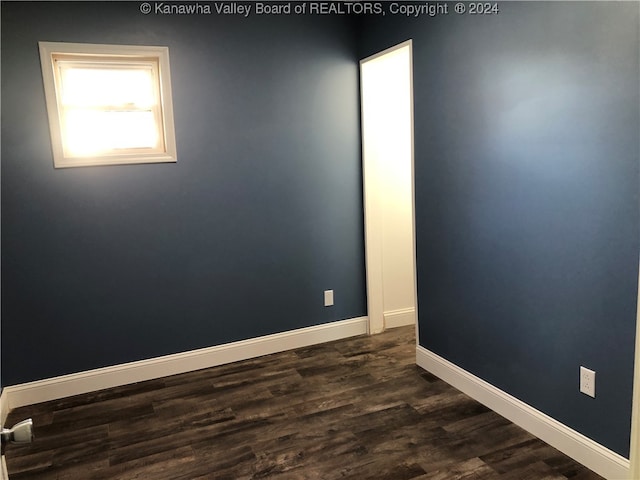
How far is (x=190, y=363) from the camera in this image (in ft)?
11.9

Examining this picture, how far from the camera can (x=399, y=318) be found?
4316mm

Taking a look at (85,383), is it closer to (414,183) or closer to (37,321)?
(37,321)

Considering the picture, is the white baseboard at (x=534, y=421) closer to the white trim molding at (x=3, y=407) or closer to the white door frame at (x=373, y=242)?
the white door frame at (x=373, y=242)

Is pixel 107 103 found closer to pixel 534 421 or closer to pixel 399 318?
pixel 399 318

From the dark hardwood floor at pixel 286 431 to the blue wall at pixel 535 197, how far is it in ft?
0.93

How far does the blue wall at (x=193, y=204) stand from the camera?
311 centimetres

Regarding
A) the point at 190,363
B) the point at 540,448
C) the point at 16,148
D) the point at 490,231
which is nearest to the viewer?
the point at 540,448

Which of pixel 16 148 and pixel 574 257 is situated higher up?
pixel 16 148

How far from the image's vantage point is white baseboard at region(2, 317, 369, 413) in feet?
10.6

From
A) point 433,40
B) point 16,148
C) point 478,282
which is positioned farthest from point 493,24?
point 16,148

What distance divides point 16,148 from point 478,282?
2.70 metres

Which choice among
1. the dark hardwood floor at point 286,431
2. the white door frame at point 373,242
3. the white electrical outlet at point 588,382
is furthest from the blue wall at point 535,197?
the white door frame at point 373,242

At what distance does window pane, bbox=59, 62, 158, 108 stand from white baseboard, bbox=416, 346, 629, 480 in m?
2.43

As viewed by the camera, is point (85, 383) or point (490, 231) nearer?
point (490, 231)
